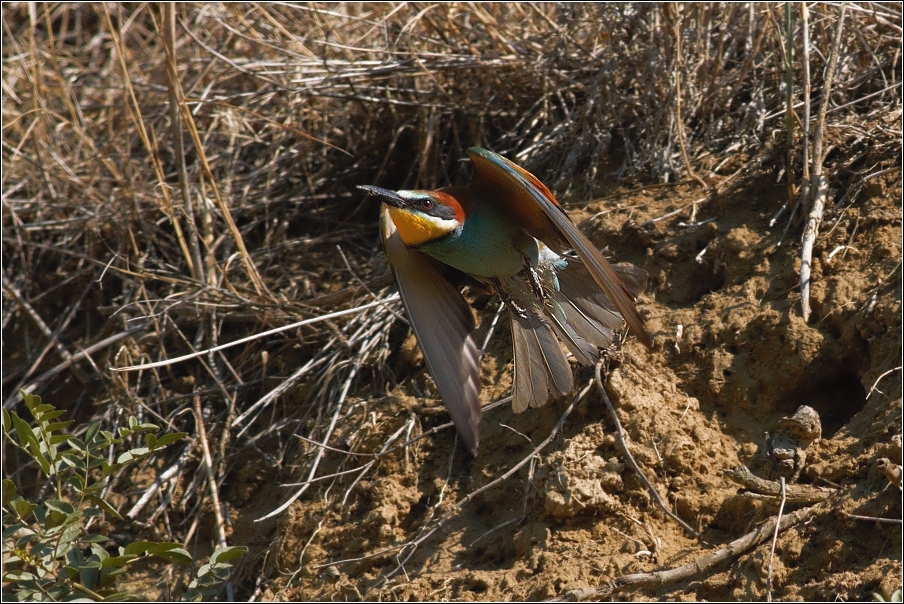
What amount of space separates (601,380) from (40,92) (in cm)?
288

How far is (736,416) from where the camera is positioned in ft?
8.61

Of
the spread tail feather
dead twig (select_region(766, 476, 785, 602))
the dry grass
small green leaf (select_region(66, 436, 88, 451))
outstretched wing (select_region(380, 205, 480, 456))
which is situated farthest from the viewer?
the dry grass

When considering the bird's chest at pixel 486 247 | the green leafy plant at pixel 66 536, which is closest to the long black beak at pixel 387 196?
the bird's chest at pixel 486 247

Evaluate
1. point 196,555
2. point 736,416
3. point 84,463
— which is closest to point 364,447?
point 196,555

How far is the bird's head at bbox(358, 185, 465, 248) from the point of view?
2623mm

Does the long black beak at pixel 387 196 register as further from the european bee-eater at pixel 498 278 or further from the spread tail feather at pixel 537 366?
the spread tail feather at pixel 537 366

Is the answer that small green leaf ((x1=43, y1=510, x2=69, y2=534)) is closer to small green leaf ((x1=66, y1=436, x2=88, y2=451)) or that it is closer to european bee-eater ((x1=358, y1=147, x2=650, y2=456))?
small green leaf ((x1=66, y1=436, x2=88, y2=451))

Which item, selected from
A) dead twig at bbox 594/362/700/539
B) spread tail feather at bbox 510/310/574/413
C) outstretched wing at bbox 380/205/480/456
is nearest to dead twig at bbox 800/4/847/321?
dead twig at bbox 594/362/700/539

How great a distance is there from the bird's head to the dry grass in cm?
59

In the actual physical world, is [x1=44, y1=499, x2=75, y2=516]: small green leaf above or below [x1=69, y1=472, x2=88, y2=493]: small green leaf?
below

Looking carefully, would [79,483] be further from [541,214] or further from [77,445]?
[541,214]

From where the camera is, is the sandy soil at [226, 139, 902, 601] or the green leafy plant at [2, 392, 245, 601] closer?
the green leafy plant at [2, 392, 245, 601]

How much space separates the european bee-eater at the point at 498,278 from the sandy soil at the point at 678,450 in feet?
0.57

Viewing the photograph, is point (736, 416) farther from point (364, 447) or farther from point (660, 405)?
point (364, 447)
